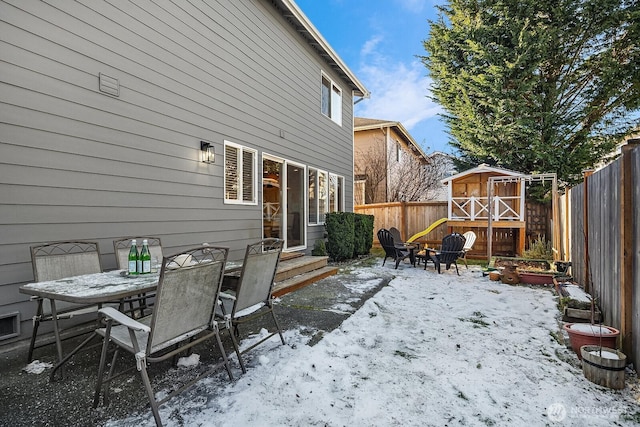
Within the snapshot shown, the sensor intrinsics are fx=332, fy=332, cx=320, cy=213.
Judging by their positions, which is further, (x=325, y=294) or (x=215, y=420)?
(x=325, y=294)

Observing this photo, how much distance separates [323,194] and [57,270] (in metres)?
6.40

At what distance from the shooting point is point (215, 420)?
196cm

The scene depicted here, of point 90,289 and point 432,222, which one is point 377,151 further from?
point 90,289

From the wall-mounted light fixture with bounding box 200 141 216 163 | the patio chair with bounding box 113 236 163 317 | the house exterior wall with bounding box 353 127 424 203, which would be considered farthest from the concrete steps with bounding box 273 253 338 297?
the house exterior wall with bounding box 353 127 424 203

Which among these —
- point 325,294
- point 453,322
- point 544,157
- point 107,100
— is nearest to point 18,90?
point 107,100

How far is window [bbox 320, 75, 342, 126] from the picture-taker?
9102mm

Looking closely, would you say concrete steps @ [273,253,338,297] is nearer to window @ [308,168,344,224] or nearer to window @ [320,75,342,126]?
window @ [308,168,344,224]

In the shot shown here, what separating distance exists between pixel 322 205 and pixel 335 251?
4.15 ft

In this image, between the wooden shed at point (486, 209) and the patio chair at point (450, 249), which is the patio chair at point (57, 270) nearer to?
the patio chair at point (450, 249)

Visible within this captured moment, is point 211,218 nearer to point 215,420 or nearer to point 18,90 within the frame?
point 18,90

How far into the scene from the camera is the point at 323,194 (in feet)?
28.8

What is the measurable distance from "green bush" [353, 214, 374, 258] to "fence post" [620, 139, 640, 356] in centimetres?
645

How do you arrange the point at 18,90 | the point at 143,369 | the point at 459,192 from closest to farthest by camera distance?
the point at 143,369 → the point at 18,90 → the point at 459,192

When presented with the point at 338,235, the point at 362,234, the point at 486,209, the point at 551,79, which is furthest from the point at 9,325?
the point at 551,79
